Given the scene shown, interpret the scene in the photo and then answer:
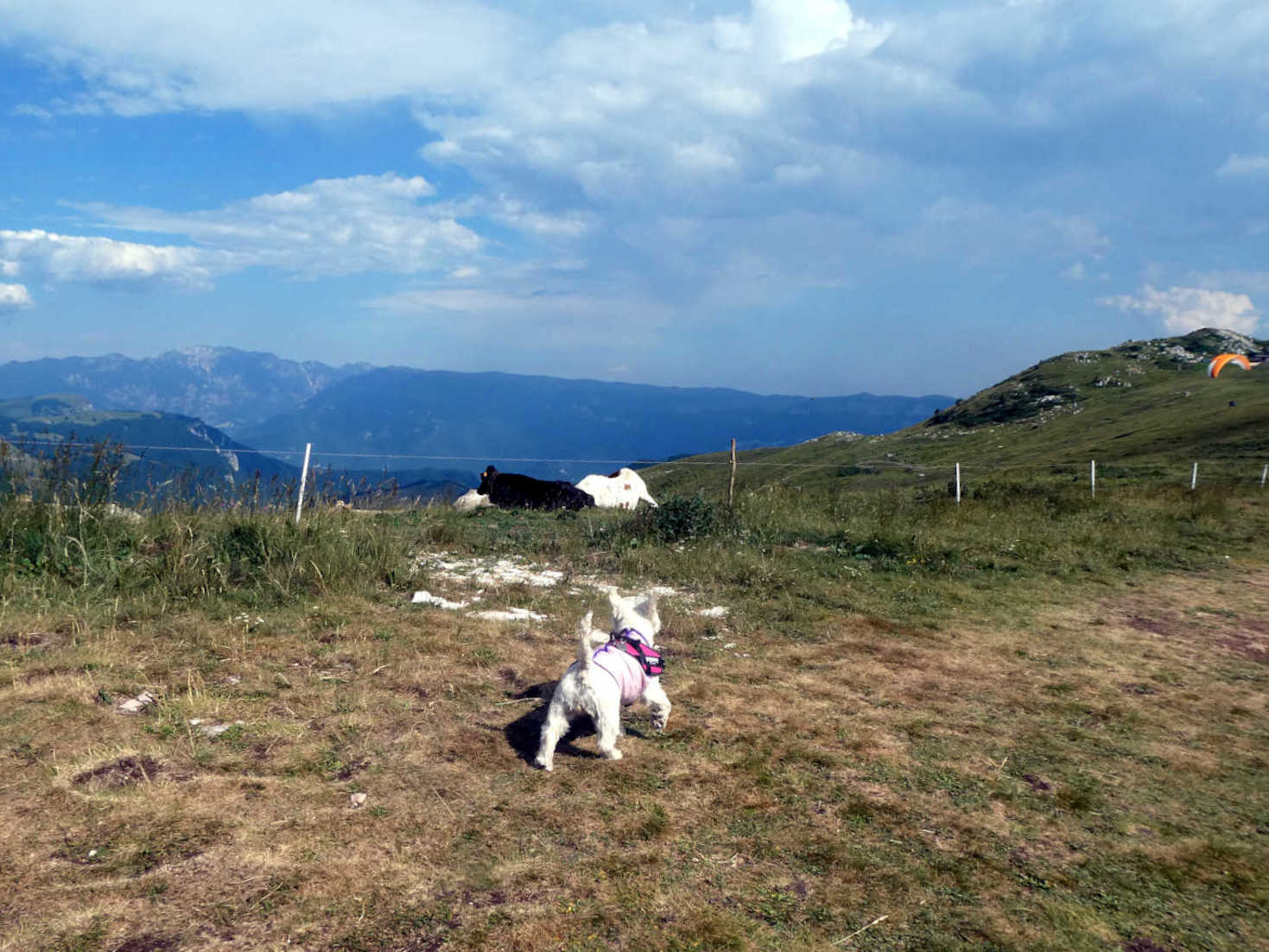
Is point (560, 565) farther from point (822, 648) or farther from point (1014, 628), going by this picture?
point (1014, 628)

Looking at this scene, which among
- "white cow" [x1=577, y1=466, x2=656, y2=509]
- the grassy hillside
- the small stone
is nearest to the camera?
the small stone

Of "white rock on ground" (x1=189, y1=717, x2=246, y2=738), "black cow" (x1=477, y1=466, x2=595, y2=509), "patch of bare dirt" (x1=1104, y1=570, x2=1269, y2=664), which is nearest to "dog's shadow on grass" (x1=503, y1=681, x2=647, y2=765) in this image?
"white rock on ground" (x1=189, y1=717, x2=246, y2=738)

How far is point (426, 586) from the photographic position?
7922 mm

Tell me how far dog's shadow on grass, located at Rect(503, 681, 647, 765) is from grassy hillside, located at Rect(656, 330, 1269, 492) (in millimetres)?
9573

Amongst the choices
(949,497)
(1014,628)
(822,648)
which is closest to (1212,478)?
(949,497)

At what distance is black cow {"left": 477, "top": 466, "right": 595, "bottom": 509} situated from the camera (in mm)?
16781

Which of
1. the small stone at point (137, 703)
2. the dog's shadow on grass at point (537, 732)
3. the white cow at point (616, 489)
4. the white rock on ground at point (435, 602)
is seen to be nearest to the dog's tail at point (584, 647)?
the dog's shadow on grass at point (537, 732)

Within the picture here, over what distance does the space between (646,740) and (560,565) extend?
5.08m

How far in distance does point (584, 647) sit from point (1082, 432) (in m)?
49.9

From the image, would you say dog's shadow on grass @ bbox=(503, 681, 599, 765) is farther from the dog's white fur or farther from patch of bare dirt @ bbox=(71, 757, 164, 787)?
patch of bare dirt @ bbox=(71, 757, 164, 787)

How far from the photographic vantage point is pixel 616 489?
1862cm

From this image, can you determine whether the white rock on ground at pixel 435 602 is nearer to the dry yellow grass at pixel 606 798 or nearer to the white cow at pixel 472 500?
the dry yellow grass at pixel 606 798

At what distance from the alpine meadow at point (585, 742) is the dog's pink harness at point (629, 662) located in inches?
14.0

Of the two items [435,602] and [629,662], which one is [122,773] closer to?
[629,662]
